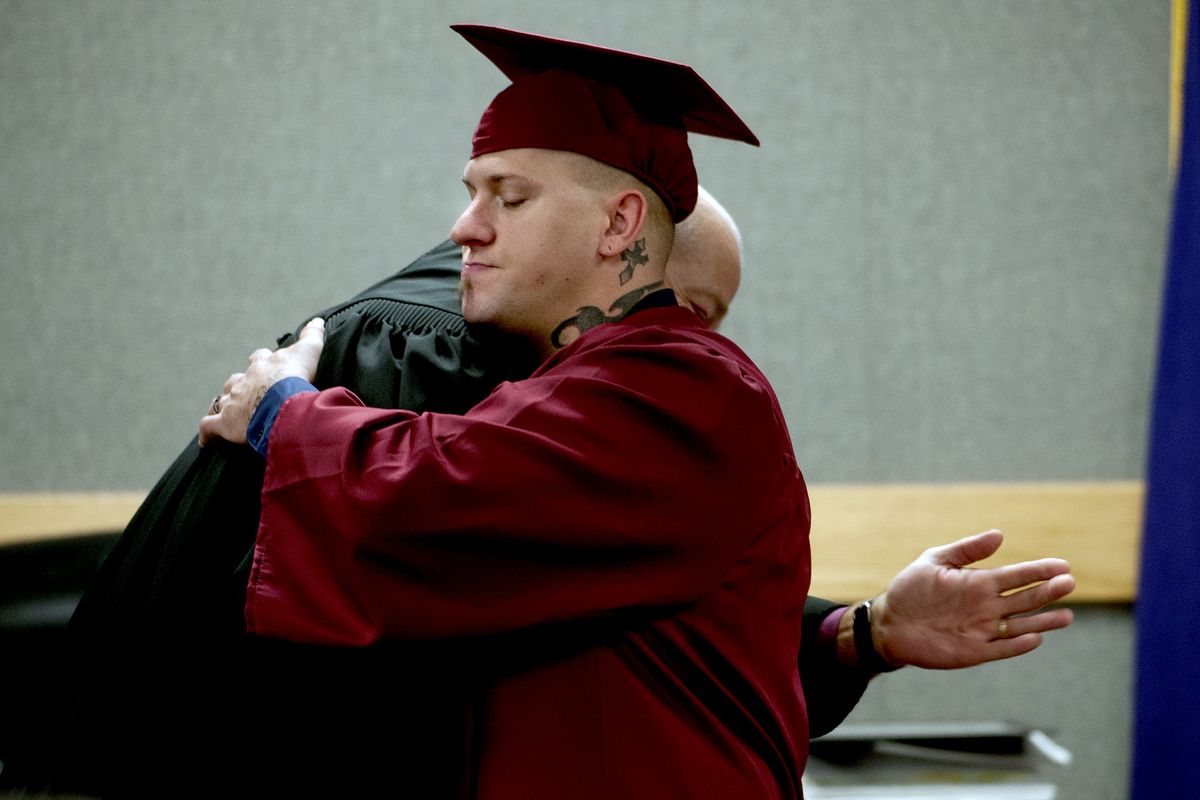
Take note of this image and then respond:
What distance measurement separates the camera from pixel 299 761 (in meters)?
1.04

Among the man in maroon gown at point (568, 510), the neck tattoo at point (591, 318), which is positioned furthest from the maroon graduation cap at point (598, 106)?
the neck tattoo at point (591, 318)

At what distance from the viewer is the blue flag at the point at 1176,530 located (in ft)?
7.61

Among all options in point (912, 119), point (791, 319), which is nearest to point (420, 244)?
point (791, 319)

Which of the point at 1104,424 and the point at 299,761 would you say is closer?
the point at 299,761

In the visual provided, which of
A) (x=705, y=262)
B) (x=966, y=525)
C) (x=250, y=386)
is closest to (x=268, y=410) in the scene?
(x=250, y=386)

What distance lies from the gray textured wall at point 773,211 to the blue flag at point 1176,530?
0.82 feet

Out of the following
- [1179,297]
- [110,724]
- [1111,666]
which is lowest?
[1111,666]

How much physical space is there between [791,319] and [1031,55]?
86 centimetres

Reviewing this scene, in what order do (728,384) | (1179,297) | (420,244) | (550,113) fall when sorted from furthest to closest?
(420,244) < (1179,297) < (550,113) < (728,384)

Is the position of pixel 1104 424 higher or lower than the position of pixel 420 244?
lower

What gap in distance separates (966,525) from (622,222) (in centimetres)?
176

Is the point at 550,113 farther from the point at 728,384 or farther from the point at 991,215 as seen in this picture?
the point at 991,215

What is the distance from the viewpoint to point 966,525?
264 centimetres

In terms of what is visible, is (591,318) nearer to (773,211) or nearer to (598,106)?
(598,106)
